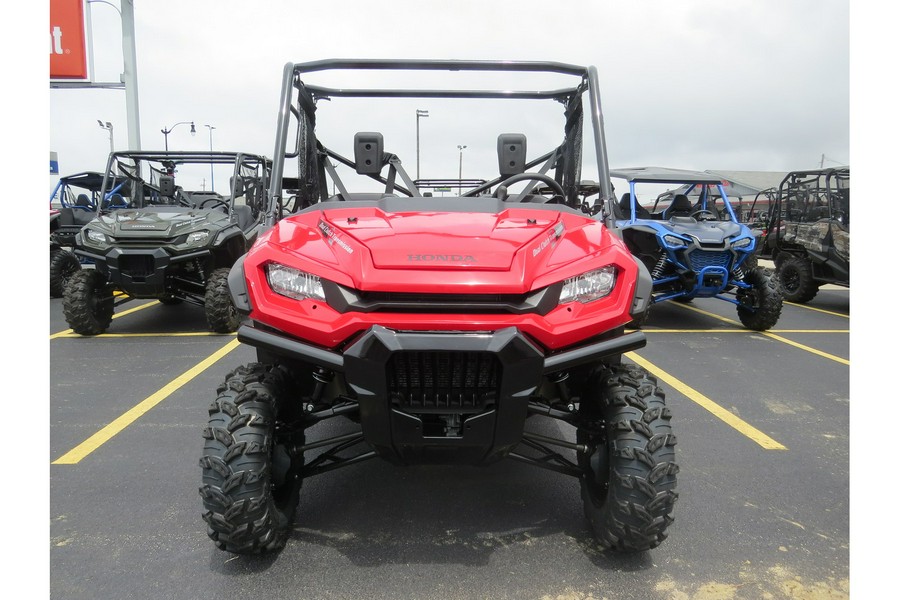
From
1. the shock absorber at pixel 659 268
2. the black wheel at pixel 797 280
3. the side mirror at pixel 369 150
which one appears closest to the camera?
the side mirror at pixel 369 150

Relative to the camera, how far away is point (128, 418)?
11.8 feet

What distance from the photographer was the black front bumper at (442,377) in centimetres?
176

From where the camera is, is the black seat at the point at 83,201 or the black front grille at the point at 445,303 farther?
the black seat at the point at 83,201

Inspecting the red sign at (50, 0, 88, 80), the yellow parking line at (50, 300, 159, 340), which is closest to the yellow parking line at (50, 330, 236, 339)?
the yellow parking line at (50, 300, 159, 340)

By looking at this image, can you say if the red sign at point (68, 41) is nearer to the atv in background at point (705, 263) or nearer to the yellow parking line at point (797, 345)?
the atv in background at point (705, 263)

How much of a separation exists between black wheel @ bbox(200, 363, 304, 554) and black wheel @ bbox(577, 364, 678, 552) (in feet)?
3.87

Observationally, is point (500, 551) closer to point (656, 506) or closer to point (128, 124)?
point (656, 506)

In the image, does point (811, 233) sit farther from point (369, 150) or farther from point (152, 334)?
point (152, 334)

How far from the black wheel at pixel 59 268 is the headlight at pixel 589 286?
8541mm

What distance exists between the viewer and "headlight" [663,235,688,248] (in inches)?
252

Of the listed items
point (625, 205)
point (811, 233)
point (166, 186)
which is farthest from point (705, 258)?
point (166, 186)

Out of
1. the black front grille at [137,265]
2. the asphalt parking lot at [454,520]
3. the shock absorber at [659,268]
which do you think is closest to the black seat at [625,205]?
the shock absorber at [659,268]

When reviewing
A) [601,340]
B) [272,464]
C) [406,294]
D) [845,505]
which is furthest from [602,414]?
[845,505]

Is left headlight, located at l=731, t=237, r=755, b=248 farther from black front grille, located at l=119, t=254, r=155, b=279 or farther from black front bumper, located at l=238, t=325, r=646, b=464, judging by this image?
black front grille, located at l=119, t=254, r=155, b=279
